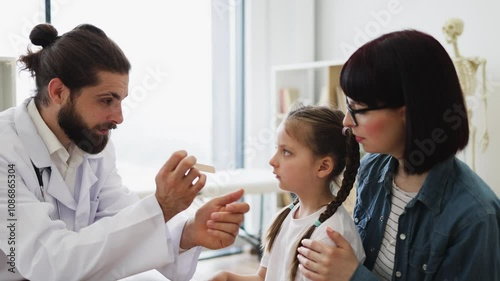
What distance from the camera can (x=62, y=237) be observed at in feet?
4.09

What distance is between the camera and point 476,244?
1.08 m

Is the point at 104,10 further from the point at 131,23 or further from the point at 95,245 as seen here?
the point at 95,245

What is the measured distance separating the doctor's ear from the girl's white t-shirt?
814mm

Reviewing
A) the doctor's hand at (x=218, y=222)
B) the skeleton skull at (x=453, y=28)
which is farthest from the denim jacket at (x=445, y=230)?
the skeleton skull at (x=453, y=28)

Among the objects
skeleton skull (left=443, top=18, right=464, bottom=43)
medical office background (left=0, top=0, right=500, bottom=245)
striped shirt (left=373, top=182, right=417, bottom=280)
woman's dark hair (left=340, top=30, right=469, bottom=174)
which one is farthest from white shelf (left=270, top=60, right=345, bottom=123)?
woman's dark hair (left=340, top=30, right=469, bottom=174)

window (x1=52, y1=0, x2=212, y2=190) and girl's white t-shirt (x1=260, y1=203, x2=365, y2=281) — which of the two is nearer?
girl's white t-shirt (x1=260, y1=203, x2=365, y2=281)

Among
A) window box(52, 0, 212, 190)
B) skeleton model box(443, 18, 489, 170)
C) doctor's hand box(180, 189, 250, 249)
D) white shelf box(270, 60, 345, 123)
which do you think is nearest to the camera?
doctor's hand box(180, 189, 250, 249)

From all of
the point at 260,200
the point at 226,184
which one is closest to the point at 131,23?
the point at 226,184

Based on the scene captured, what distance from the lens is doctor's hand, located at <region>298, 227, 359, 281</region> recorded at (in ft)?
3.85

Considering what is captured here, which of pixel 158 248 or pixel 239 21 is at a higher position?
pixel 239 21

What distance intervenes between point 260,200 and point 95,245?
322cm

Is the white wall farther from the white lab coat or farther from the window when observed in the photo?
the white lab coat

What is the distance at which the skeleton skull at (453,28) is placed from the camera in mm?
2863

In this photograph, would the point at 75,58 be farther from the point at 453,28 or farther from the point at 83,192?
the point at 453,28
